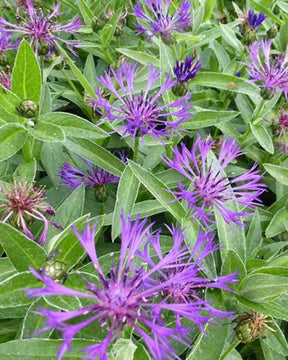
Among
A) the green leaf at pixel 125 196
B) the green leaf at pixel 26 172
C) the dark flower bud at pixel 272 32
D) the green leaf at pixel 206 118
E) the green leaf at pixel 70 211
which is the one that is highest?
the dark flower bud at pixel 272 32

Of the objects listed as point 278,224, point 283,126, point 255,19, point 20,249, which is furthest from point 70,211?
point 255,19

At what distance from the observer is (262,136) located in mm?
1426

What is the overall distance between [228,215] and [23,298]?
46cm

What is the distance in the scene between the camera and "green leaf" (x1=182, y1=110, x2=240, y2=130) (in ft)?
4.29

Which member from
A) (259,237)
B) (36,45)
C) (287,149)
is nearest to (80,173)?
(36,45)

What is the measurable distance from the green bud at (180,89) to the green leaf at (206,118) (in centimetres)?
6

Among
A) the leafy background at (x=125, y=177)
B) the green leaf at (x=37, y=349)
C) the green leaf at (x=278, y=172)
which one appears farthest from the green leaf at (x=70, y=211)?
the green leaf at (x=278, y=172)

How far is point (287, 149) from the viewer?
60.4 inches

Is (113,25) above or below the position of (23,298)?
above

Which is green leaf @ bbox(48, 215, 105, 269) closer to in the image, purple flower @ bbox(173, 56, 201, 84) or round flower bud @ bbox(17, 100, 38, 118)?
round flower bud @ bbox(17, 100, 38, 118)

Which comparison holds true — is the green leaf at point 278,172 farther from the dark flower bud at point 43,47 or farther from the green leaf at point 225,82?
the dark flower bud at point 43,47

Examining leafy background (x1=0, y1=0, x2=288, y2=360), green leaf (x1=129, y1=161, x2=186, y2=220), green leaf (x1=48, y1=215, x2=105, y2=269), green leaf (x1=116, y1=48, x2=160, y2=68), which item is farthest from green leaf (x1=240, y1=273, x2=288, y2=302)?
green leaf (x1=116, y1=48, x2=160, y2=68)

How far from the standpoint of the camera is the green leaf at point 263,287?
96 cm

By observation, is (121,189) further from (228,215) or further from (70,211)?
(228,215)
